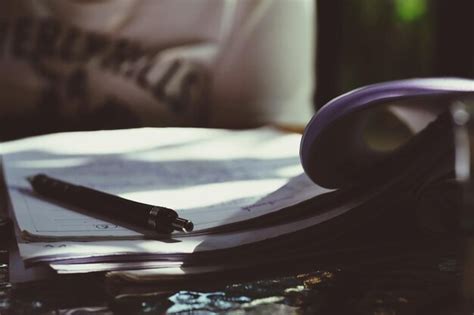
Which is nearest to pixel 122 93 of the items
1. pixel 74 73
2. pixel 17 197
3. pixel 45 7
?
pixel 74 73

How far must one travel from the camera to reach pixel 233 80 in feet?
4.22

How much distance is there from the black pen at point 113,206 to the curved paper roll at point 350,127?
0.10 meters

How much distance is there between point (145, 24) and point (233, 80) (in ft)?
0.59

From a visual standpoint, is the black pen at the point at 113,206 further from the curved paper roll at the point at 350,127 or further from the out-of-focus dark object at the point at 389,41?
the out-of-focus dark object at the point at 389,41

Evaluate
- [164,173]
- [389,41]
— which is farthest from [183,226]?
[389,41]

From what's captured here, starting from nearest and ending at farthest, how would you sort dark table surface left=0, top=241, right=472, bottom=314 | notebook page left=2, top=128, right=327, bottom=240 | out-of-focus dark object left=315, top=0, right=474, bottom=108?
dark table surface left=0, top=241, right=472, bottom=314 → notebook page left=2, top=128, right=327, bottom=240 → out-of-focus dark object left=315, top=0, right=474, bottom=108

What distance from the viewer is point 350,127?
1.71 ft

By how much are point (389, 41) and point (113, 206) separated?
1.48 m

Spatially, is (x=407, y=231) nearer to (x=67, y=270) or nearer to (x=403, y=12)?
Answer: (x=67, y=270)

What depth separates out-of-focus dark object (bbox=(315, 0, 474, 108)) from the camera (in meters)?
1.89

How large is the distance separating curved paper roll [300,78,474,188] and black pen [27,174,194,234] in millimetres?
102

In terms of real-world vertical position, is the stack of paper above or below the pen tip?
below

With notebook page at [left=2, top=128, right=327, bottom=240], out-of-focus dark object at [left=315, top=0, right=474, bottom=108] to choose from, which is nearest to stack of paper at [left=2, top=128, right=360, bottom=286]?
notebook page at [left=2, top=128, right=327, bottom=240]

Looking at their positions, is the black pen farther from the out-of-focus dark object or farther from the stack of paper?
the out-of-focus dark object
